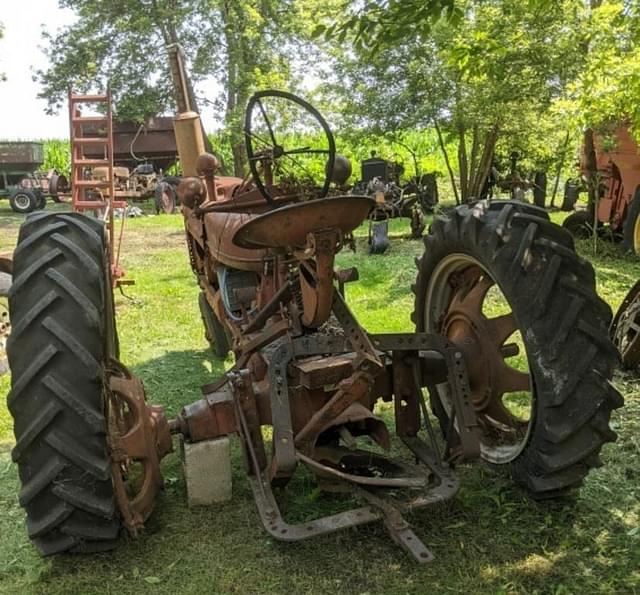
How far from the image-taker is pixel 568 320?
2607mm

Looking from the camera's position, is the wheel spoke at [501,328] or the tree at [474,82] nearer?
the wheel spoke at [501,328]

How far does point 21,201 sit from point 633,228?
53.0ft

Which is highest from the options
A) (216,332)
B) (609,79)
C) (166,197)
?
(609,79)

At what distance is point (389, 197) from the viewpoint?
39.5 feet

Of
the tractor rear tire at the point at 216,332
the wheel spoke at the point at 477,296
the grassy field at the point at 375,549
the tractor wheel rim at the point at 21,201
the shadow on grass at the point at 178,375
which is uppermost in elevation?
the tractor wheel rim at the point at 21,201

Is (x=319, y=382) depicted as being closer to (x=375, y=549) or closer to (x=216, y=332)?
(x=375, y=549)

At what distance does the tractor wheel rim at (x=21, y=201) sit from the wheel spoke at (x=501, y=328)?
59.2 ft

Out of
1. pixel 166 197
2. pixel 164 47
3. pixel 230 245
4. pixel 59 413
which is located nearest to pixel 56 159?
pixel 164 47

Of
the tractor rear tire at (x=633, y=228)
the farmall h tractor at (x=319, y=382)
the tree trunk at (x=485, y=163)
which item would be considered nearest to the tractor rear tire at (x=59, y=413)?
the farmall h tractor at (x=319, y=382)

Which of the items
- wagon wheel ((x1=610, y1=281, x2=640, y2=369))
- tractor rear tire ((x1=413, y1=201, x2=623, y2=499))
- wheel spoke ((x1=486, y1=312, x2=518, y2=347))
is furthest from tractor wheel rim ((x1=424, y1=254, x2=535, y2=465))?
wagon wheel ((x1=610, y1=281, x2=640, y2=369))

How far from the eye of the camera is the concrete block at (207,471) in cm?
302

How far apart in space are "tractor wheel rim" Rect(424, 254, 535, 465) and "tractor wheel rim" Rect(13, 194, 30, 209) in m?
17.6

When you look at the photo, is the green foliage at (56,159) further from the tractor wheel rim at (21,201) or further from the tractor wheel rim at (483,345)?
the tractor wheel rim at (483,345)

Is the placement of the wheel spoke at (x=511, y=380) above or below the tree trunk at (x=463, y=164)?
below
